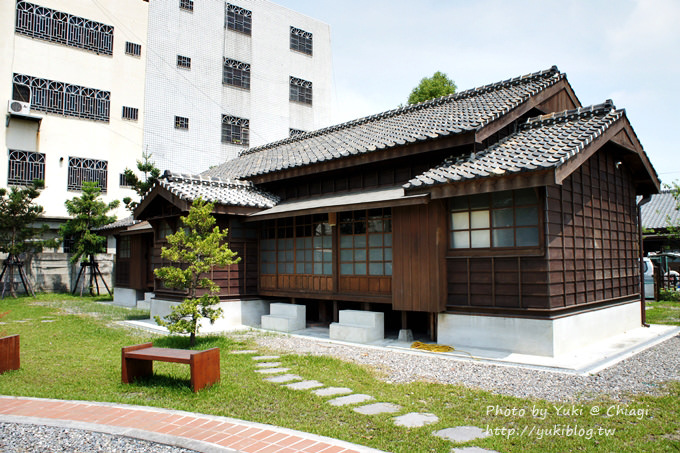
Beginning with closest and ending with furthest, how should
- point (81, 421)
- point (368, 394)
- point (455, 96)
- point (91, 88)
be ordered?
point (81, 421) < point (368, 394) < point (455, 96) < point (91, 88)

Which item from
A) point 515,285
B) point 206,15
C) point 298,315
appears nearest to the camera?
point 515,285

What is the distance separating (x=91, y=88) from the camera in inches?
926

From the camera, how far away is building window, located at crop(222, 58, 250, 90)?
91.5 ft

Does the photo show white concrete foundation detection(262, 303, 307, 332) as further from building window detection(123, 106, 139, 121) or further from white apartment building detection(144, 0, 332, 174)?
building window detection(123, 106, 139, 121)

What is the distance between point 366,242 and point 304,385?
4.70m

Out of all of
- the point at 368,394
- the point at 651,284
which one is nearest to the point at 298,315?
the point at 368,394

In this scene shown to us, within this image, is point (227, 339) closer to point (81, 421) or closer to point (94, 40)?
point (81, 421)

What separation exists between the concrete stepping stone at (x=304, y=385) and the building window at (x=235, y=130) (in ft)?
75.3

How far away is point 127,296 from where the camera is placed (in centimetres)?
1856

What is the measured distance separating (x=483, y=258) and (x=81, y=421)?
6.68 metres

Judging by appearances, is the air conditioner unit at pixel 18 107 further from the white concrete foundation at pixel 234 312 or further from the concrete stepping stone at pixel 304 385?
the concrete stepping stone at pixel 304 385

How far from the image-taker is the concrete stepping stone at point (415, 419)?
4898 mm

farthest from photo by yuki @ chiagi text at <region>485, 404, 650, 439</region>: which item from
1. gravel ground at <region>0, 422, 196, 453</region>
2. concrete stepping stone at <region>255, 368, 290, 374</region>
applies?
concrete stepping stone at <region>255, 368, 290, 374</region>

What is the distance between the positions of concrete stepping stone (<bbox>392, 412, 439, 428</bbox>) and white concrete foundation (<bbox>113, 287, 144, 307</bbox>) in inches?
605
